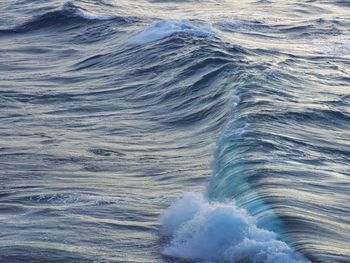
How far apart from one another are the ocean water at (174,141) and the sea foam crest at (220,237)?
21 millimetres

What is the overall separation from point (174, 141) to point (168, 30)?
11.5 m

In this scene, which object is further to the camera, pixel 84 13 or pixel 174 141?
pixel 84 13

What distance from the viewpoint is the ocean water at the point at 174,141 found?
41.6 feet

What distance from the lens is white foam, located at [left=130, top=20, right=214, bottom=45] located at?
28672 mm

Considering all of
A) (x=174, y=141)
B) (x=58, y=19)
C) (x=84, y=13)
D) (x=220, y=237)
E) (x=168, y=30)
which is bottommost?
(x=220, y=237)

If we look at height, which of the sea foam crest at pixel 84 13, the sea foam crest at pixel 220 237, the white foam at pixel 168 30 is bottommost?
the sea foam crest at pixel 220 237

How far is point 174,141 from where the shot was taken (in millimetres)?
18359

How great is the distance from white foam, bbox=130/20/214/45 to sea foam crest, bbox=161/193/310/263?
15.5m

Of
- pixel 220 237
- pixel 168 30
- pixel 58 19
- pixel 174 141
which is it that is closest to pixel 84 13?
pixel 58 19

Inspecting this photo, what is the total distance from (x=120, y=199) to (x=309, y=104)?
7036 millimetres

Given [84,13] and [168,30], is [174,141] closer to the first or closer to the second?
[168,30]

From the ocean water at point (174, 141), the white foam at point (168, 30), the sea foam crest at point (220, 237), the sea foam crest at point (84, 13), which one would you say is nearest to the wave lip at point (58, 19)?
the sea foam crest at point (84, 13)

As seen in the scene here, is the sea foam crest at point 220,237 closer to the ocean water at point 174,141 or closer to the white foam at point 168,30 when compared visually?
the ocean water at point 174,141

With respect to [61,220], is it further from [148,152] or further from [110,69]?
[110,69]
